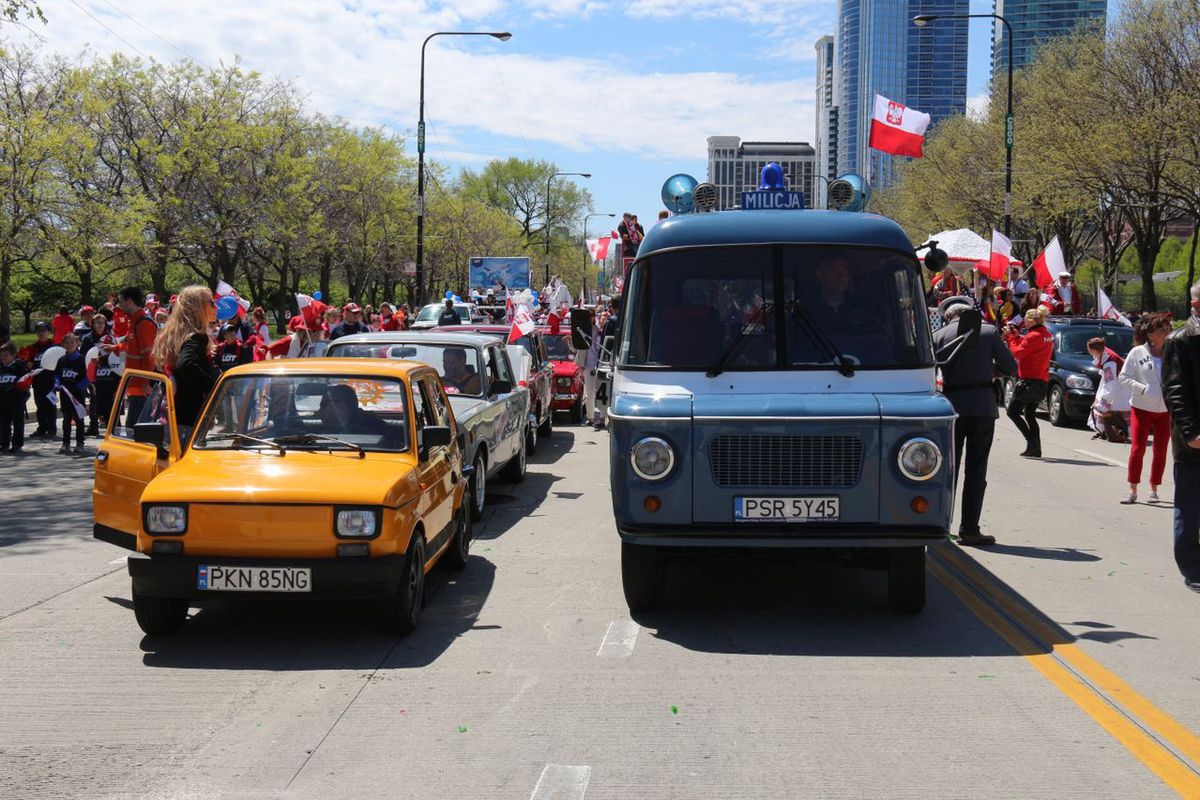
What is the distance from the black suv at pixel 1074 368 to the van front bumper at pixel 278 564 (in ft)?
47.2

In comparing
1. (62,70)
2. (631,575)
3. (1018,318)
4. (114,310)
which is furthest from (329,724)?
(62,70)

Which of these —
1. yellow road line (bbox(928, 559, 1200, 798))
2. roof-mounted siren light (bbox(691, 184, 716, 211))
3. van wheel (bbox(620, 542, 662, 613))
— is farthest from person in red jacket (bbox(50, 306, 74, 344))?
yellow road line (bbox(928, 559, 1200, 798))

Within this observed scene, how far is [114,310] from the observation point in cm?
1897

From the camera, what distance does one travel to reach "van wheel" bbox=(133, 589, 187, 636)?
6.49m

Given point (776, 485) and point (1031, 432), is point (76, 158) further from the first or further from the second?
point (776, 485)

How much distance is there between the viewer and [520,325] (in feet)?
56.8

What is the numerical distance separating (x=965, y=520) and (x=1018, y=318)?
1167cm

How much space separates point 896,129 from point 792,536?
39.3 ft

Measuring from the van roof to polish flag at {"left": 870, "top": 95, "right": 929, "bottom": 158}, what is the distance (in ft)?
31.3

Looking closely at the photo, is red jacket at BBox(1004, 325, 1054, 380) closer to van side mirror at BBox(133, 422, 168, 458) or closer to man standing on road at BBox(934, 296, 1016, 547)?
man standing on road at BBox(934, 296, 1016, 547)

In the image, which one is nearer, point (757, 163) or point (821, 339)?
point (821, 339)

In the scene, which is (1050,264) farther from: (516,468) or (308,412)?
(308,412)

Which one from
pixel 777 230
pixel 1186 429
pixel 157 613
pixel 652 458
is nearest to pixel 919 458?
pixel 652 458

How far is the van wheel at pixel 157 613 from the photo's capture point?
21.3 ft
